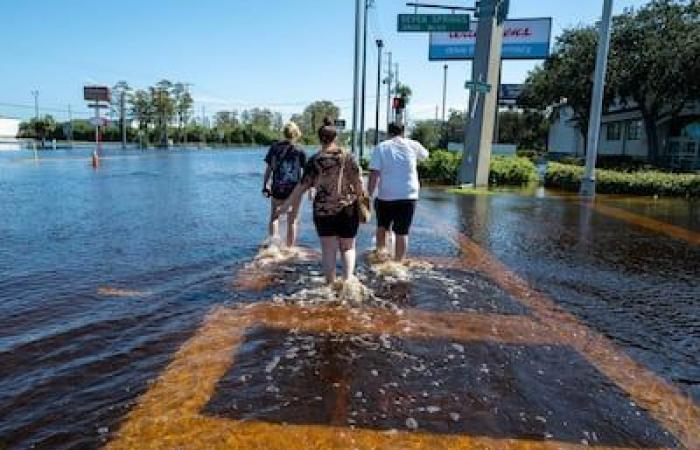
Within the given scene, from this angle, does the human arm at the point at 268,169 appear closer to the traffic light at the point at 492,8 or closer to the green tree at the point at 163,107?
the traffic light at the point at 492,8

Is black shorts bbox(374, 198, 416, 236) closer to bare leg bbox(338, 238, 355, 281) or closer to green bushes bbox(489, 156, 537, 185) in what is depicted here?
bare leg bbox(338, 238, 355, 281)

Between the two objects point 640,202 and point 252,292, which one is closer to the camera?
point 252,292

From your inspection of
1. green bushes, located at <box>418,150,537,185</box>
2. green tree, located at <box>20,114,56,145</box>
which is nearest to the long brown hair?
green bushes, located at <box>418,150,537,185</box>

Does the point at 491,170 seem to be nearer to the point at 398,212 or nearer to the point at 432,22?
the point at 432,22

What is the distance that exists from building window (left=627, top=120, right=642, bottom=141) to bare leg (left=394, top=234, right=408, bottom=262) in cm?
4003

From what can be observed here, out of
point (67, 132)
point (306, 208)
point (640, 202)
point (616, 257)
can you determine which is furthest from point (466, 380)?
point (67, 132)

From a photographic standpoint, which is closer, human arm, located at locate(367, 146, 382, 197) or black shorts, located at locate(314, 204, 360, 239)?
black shorts, located at locate(314, 204, 360, 239)

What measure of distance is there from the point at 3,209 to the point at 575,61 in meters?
30.5

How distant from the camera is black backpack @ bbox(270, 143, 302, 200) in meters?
8.30

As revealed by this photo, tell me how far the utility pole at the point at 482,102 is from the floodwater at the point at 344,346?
440 inches

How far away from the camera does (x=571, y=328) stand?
571 centimetres

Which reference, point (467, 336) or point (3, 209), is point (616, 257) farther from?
point (3, 209)

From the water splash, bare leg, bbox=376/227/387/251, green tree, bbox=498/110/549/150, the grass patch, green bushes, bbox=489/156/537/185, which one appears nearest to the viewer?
the water splash

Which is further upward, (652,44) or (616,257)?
(652,44)
